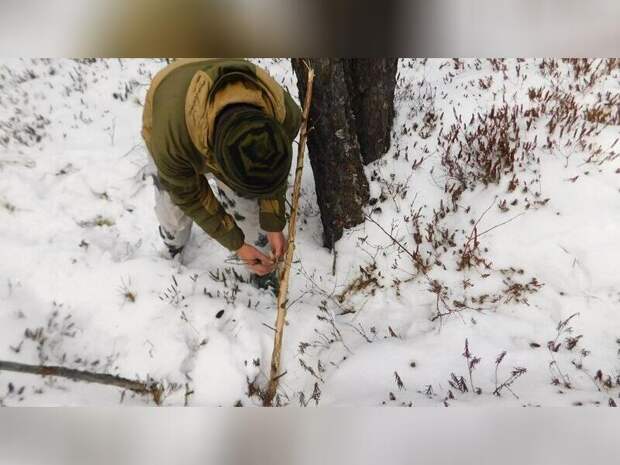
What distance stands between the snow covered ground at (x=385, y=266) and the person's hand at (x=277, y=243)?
1.04ft

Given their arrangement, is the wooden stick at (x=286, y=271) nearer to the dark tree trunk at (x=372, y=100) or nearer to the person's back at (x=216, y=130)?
the person's back at (x=216, y=130)

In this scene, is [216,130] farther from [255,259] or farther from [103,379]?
[103,379]

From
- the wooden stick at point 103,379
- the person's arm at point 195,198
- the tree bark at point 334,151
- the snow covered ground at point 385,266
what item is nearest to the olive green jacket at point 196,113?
the person's arm at point 195,198

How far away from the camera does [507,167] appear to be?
3.12m

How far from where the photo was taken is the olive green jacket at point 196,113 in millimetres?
1808

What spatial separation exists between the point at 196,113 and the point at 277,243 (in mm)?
1131

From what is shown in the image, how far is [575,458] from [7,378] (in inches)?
96.1

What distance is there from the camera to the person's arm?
210cm

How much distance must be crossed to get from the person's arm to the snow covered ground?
15.3 inches

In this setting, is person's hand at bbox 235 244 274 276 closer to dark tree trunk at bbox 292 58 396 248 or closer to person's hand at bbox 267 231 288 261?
person's hand at bbox 267 231 288 261

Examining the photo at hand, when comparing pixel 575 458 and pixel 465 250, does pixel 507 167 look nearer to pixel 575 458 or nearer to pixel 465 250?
pixel 465 250

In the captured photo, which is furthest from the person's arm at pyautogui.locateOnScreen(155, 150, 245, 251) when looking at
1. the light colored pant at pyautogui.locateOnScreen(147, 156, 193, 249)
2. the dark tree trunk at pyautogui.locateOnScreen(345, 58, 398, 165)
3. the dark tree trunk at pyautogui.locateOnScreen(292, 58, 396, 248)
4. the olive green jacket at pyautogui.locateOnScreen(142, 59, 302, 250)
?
the dark tree trunk at pyautogui.locateOnScreen(345, 58, 398, 165)
